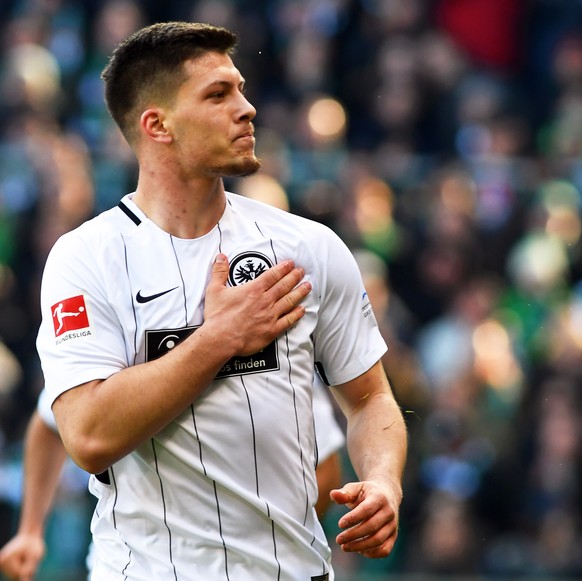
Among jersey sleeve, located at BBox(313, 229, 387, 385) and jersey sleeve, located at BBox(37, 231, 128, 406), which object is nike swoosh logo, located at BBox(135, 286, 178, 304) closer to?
jersey sleeve, located at BBox(37, 231, 128, 406)

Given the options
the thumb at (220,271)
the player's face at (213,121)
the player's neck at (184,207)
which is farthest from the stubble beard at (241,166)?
the thumb at (220,271)

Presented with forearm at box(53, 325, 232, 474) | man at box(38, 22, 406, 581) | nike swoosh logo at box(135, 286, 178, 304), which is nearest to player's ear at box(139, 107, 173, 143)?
man at box(38, 22, 406, 581)

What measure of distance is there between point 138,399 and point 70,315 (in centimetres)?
38

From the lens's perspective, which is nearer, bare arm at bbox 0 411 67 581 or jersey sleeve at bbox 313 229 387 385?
jersey sleeve at bbox 313 229 387 385

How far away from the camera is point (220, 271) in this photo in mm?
4094

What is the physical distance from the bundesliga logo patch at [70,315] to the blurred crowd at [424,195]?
15.8 feet

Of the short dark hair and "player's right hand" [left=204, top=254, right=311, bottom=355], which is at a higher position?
the short dark hair

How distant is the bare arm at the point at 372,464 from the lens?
3779 millimetres

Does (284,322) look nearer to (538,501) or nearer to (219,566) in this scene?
(219,566)

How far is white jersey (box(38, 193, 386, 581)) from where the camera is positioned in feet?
13.1

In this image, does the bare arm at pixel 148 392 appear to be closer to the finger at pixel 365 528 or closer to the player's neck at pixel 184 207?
the player's neck at pixel 184 207

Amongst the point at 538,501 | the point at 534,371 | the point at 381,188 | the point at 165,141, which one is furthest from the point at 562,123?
the point at 165,141

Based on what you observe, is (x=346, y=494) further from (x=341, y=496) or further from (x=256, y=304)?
(x=256, y=304)

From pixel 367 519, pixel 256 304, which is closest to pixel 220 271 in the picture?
pixel 256 304
